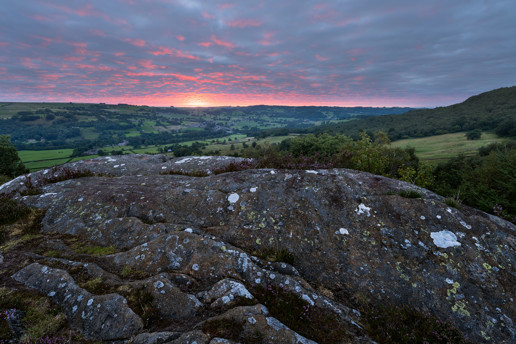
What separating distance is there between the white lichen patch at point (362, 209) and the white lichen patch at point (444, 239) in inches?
62.7

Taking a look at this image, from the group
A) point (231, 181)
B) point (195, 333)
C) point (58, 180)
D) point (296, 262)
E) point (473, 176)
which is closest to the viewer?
point (195, 333)

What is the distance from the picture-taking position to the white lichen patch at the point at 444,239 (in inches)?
207

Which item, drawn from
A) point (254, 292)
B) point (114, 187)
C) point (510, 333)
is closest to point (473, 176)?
point (510, 333)

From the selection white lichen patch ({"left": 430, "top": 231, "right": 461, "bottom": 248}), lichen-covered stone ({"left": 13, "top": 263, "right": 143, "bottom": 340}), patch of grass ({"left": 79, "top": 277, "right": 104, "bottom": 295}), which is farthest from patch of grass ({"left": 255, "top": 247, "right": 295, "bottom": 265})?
white lichen patch ({"left": 430, "top": 231, "right": 461, "bottom": 248})

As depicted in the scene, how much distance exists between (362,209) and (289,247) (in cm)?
271

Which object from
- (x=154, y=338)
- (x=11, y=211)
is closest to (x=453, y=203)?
(x=154, y=338)

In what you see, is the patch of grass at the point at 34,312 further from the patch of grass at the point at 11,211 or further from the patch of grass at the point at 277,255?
the patch of grass at the point at 11,211

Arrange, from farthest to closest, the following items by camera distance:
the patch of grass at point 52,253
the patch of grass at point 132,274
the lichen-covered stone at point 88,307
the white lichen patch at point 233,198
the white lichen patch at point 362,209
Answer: the white lichen patch at point 233,198
the white lichen patch at point 362,209
the patch of grass at point 52,253
the patch of grass at point 132,274
the lichen-covered stone at point 88,307

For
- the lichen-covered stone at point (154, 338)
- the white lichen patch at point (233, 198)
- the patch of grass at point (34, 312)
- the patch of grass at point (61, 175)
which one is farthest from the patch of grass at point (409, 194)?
the patch of grass at point (61, 175)

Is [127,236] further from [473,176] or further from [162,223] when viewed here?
[473,176]

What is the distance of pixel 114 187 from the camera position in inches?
327

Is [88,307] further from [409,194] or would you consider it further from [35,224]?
[409,194]

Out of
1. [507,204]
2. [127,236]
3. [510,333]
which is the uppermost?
[507,204]

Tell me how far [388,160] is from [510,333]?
11.2 m
